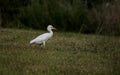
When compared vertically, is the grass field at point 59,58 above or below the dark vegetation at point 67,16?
above

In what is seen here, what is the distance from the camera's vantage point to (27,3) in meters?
32.5

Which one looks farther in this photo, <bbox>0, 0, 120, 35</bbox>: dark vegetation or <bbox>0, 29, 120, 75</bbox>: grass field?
<bbox>0, 0, 120, 35</bbox>: dark vegetation

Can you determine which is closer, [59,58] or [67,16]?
[59,58]

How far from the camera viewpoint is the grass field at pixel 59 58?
39.4ft

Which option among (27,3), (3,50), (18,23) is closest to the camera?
(3,50)

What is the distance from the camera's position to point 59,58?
14.1 metres

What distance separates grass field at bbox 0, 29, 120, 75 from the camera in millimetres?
12008

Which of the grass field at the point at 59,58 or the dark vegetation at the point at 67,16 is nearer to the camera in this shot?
the grass field at the point at 59,58

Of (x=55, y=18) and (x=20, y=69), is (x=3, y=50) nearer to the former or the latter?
(x=20, y=69)

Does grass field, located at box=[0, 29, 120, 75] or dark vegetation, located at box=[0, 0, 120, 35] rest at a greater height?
grass field, located at box=[0, 29, 120, 75]

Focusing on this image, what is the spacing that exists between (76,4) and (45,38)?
13.6 meters

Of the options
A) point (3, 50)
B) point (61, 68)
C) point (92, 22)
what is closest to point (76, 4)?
point (92, 22)

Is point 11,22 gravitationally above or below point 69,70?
below

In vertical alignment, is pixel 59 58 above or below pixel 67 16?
above
